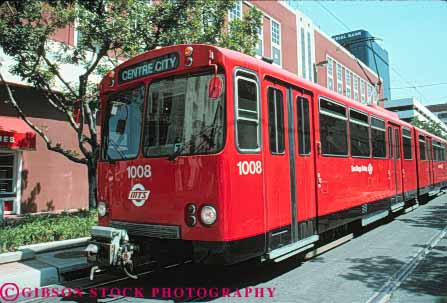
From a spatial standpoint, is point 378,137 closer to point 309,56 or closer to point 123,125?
point 123,125

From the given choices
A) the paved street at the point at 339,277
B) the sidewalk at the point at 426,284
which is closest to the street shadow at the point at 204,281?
the paved street at the point at 339,277

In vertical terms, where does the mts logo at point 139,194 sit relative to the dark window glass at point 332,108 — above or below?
below

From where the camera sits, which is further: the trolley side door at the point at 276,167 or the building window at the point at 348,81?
the building window at the point at 348,81

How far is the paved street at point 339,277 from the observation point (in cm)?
550

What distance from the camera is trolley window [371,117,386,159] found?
1045 cm

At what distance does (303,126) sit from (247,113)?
5.82 feet

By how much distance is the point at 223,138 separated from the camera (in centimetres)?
519

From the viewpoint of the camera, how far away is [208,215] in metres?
5.11

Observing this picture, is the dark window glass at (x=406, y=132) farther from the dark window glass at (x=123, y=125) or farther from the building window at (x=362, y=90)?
the building window at (x=362, y=90)

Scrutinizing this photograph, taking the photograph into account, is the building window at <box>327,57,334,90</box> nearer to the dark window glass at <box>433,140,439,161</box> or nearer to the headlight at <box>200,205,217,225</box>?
the dark window glass at <box>433,140,439,161</box>

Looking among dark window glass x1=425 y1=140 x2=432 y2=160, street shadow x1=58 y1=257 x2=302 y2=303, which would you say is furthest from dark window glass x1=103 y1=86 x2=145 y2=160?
dark window glass x1=425 y1=140 x2=432 y2=160

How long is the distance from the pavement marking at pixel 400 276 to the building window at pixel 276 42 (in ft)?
90.9

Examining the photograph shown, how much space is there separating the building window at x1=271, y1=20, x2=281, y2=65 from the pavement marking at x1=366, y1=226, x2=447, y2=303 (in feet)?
90.9

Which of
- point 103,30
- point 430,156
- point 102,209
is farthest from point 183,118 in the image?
point 430,156
